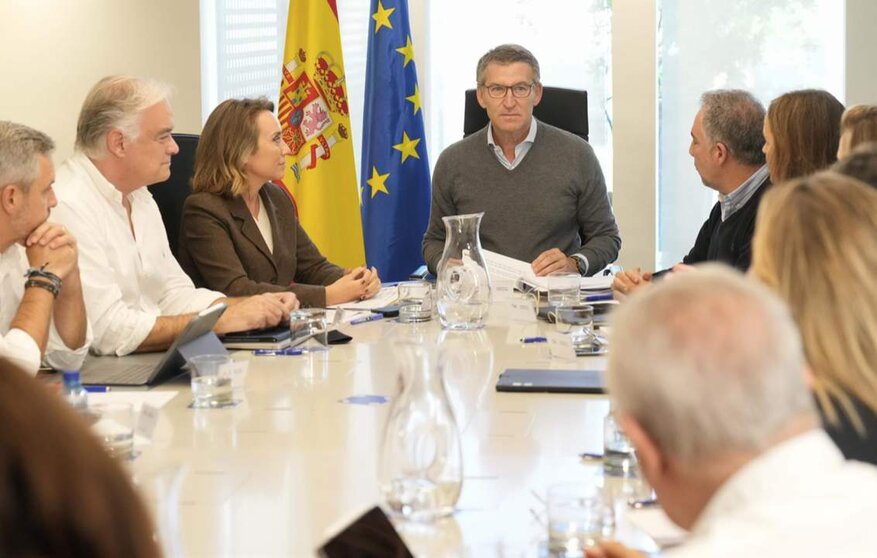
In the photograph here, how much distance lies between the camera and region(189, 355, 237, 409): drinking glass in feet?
7.38

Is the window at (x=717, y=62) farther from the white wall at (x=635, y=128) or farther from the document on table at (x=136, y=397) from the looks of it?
the document on table at (x=136, y=397)

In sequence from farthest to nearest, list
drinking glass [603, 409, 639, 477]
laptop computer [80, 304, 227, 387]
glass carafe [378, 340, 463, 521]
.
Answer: laptop computer [80, 304, 227, 387] → drinking glass [603, 409, 639, 477] → glass carafe [378, 340, 463, 521]

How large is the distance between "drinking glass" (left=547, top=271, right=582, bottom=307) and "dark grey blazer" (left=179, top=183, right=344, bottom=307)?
2.44ft

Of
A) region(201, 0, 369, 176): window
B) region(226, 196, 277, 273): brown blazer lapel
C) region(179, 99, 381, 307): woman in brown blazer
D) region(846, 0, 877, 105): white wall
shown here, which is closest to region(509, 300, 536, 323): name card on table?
region(179, 99, 381, 307): woman in brown blazer

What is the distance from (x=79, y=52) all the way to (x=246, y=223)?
2018 mm

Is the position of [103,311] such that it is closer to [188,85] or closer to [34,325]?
[34,325]

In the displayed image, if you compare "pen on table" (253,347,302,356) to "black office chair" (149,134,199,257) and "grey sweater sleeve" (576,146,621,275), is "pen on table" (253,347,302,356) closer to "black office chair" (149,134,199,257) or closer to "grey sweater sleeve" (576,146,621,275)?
"black office chair" (149,134,199,257)

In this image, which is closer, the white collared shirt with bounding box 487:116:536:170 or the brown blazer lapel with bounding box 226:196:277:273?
the brown blazer lapel with bounding box 226:196:277:273

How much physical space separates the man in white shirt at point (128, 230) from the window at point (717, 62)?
2.82m

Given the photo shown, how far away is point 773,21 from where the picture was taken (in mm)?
5426

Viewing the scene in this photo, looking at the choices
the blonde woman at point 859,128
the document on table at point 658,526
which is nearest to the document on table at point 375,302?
the blonde woman at point 859,128

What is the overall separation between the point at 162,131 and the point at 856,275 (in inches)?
93.4

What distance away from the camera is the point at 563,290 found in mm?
3217

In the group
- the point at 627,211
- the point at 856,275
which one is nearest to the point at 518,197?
the point at 627,211
